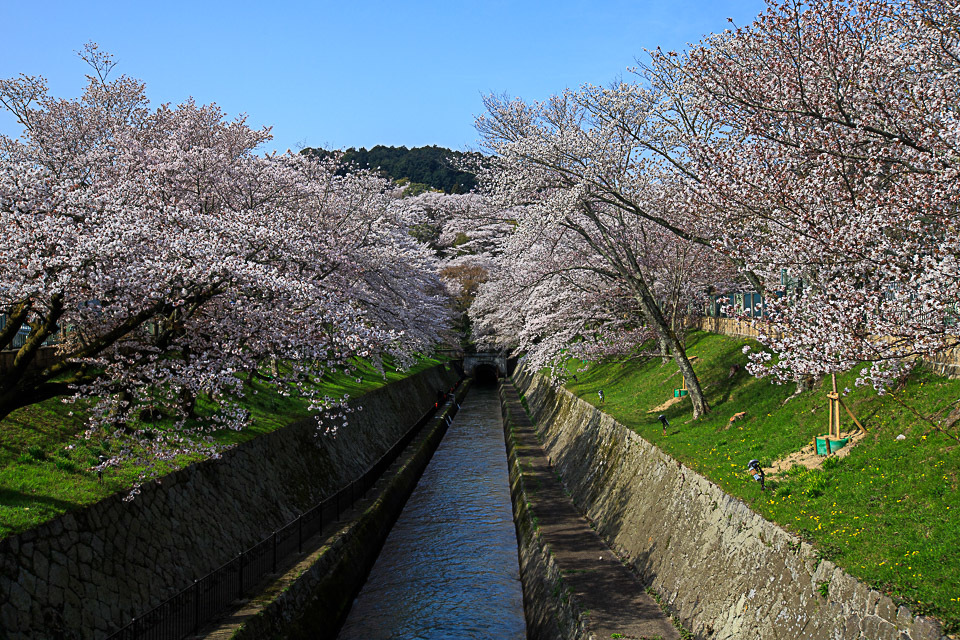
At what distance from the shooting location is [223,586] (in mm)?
11172

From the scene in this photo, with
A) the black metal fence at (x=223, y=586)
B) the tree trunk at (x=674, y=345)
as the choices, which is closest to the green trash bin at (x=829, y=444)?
the tree trunk at (x=674, y=345)

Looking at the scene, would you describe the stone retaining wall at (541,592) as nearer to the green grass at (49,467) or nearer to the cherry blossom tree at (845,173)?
the cherry blossom tree at (845,173)

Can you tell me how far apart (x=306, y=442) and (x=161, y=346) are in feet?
31.1

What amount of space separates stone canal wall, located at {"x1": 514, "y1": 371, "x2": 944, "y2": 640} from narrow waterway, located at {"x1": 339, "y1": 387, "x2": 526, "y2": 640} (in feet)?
9.43

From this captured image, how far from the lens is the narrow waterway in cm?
1380

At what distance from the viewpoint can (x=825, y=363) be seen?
328 inches

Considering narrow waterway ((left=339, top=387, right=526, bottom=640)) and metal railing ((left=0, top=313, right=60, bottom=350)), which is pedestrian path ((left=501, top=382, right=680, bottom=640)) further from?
metal railing ((left=0, top=313, right=60, bottom=350))

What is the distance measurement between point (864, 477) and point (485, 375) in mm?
79420

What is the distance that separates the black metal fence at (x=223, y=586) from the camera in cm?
938

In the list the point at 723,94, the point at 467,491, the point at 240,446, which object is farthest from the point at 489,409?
the point at 723,94

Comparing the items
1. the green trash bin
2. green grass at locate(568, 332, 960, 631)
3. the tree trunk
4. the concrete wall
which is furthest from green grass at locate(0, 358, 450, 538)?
the green trash bin

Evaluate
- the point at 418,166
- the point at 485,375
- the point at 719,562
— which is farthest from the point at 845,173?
the point at 418,166

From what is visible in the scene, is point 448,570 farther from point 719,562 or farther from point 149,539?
point 719,562

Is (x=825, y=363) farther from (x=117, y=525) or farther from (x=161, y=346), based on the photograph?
(x=117, y=525)
